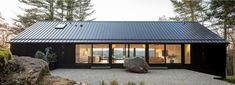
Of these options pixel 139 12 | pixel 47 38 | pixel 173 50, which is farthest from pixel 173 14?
pixel 47 38

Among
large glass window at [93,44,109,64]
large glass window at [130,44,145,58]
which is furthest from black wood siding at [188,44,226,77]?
large glass window at [93,44,109,64]

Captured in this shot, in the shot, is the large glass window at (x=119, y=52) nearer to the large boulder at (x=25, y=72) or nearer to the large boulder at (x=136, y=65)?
the large boulder at (x=136, y=65)

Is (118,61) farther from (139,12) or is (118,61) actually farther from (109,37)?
(139,12)

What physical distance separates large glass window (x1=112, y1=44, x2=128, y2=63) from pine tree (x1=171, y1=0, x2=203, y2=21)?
13581 mm

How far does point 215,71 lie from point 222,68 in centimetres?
→ 48

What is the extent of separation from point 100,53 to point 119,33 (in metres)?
2.05

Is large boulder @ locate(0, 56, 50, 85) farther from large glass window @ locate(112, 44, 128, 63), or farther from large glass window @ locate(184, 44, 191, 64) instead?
large glass window @ locate(184, 44, 191, 64)

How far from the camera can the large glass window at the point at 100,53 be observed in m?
17.0

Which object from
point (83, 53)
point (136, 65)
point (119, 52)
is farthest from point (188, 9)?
point (136, 65)

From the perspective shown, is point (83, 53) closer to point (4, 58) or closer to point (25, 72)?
point (25, 72)

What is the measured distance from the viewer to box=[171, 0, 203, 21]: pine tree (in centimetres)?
2823

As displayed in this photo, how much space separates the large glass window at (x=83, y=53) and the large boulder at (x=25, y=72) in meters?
11.5

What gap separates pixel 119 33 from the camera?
699 inches

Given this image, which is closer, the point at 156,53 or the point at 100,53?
the point at 100,53
